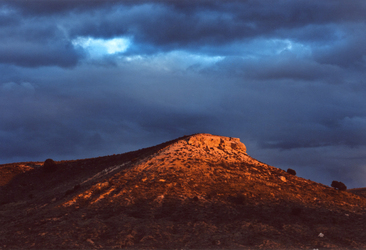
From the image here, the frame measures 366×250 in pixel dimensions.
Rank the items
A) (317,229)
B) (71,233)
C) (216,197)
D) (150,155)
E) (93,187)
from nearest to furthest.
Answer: (71,233) < (317,229) < (216,197) < (93,187) < (150,155)

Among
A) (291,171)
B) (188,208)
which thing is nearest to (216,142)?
(291,171)

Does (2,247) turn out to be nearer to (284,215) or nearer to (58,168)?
(284,215)

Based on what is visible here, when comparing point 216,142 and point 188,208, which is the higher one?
point 216,142

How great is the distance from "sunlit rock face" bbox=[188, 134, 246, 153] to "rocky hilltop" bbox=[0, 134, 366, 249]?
20 centimetres

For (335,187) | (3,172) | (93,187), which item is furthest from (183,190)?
(3,172)

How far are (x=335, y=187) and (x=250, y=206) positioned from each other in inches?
1068

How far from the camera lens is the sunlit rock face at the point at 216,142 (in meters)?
64.4

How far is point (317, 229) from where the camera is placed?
40.5 meters

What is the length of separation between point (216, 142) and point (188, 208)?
24.4m

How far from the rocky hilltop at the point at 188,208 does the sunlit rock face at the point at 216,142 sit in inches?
8.0

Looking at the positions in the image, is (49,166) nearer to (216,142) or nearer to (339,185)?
(216,142)

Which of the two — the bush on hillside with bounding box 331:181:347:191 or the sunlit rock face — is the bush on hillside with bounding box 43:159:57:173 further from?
the bush on hillside with bounding box 331:181:347:191

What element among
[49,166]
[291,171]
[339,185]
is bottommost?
[339,185]

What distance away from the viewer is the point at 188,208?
4369 cm
